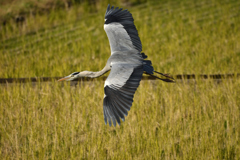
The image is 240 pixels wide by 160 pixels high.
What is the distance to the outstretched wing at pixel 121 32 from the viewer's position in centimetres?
287

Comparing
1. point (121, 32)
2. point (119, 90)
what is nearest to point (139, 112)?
point (121, 32)

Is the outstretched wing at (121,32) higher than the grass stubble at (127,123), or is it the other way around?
the outstretched wing at (121,32)

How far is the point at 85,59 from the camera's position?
529 cm

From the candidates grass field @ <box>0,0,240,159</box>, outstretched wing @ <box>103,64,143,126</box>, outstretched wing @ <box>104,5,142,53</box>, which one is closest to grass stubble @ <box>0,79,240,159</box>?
grass field @ <box>0,0,240,159</box>

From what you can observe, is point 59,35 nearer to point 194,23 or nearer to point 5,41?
point 5,41

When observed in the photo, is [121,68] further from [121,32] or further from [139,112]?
[139,112]

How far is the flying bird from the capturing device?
234 centimetres

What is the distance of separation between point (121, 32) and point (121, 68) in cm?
60

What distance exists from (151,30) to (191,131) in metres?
4.69

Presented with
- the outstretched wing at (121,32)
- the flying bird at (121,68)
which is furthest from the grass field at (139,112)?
the outstretched wing at (121,32)

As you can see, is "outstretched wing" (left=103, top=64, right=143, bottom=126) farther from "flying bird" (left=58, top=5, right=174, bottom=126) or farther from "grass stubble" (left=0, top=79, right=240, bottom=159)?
"grass stubble" (left=0, top=79, right=240, bottom=159)

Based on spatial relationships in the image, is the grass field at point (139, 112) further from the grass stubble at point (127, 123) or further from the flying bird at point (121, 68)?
the flying bird at point (121, 68)

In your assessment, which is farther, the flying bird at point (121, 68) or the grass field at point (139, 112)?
the grass field at point (139, 112)

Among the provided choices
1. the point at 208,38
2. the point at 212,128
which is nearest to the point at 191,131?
the point at 212,128
